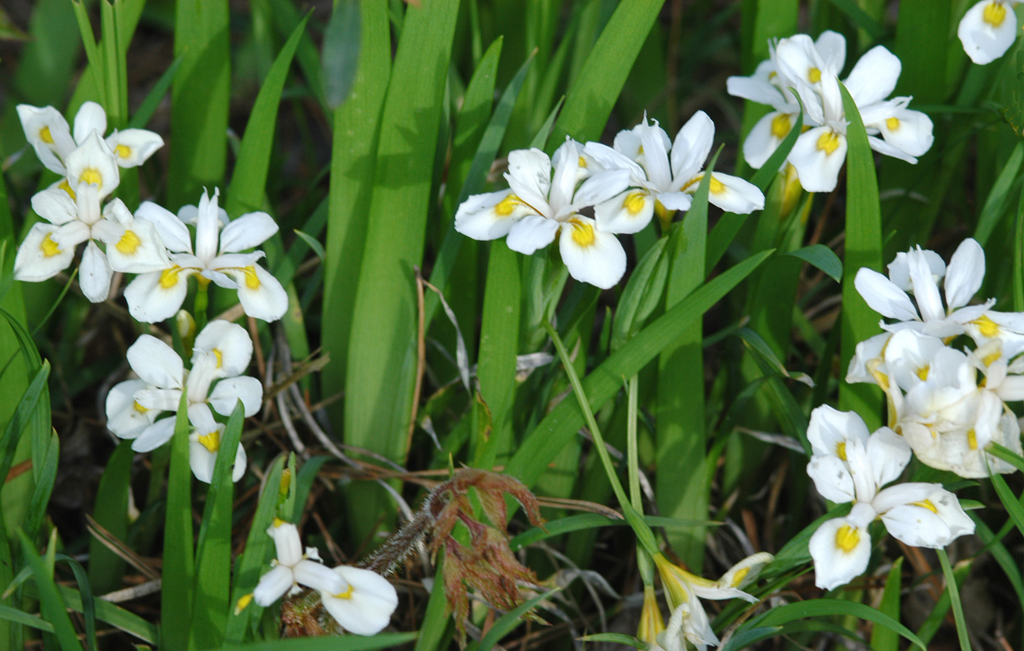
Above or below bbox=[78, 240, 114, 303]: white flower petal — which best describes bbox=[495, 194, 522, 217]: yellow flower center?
above

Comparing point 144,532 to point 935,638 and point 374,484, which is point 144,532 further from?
point 935,638

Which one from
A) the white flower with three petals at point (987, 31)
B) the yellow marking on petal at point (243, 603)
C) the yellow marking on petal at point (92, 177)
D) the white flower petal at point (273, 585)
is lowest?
the yellow marking on petal at point (243, 603)

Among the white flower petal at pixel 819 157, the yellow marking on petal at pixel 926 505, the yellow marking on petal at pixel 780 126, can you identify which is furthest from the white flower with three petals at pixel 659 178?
the yellow marking on petal at pixel 926 505

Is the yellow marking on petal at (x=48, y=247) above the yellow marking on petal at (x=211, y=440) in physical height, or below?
above

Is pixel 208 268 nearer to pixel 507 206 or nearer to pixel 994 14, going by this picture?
pixel 507 206

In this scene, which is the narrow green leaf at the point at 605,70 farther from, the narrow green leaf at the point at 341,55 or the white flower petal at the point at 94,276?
the white flower petal at the point at 94,276

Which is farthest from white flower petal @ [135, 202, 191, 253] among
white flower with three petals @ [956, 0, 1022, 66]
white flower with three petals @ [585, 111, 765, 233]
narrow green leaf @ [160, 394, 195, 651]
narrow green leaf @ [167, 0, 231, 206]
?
white flower with three petals @ [956, 0, 1022, 66]

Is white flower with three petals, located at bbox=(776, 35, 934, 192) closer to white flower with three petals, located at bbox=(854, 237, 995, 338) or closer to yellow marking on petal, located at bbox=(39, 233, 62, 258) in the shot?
Result: white flower with three petals, located at bbox=(854, 237, 995, 338)
